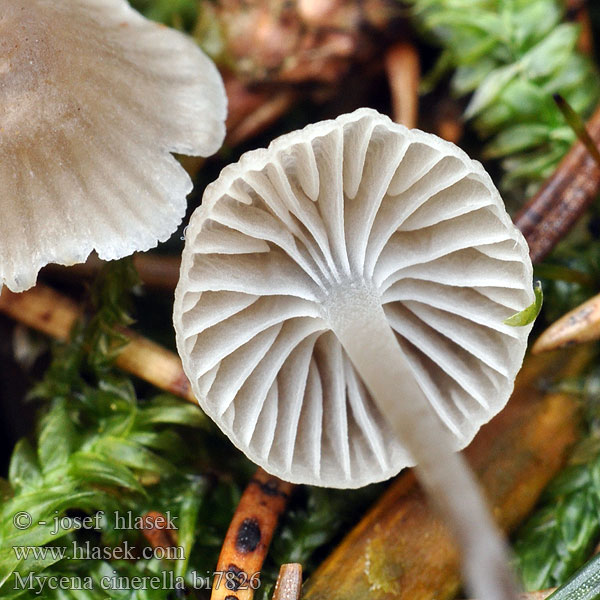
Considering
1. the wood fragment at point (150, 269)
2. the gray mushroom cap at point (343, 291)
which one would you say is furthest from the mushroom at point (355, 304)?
the wood fragment at point (150, 269)

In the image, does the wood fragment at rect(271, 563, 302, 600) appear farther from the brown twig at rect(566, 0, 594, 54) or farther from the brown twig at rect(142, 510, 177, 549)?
the brown twig at rect(566, 0, 594, 54)

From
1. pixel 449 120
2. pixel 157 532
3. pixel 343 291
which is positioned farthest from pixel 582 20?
pixel 157 532

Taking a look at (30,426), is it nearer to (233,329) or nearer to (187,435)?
(187,435)

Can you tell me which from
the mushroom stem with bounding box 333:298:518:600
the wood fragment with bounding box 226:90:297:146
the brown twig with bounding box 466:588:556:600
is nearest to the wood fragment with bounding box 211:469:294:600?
the mushroom stem with bounding box 333:298:518:600

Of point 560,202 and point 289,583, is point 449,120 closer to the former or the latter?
point 560,202

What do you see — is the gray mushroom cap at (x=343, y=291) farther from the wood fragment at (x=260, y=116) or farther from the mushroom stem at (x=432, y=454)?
the wood fragment at (x=260, y=116)

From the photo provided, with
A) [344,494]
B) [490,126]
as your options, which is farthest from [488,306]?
[490,126]
